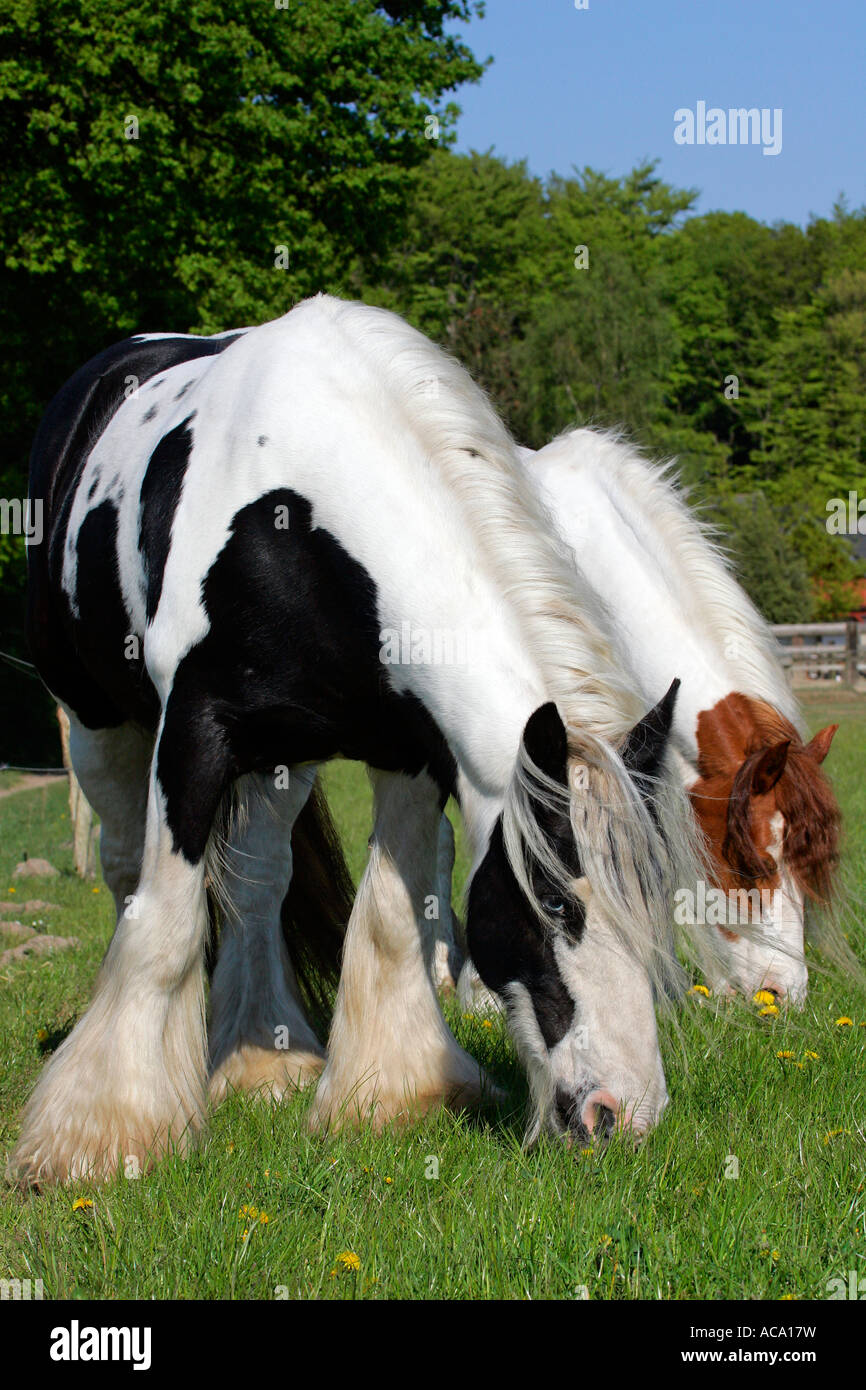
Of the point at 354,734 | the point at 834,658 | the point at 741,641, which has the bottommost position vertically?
the point at 354,734

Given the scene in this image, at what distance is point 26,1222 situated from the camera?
3.17 meters

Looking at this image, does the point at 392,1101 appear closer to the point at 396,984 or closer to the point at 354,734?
the point at 396,984

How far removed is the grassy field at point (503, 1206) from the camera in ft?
8.56

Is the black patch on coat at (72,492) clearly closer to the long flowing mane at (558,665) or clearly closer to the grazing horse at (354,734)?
the grazing horse at (354,734)

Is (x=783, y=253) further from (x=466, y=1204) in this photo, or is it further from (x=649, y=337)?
(x=466, y=1204)

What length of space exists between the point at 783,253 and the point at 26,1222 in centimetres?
6515

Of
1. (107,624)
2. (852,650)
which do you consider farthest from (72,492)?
(852,650)

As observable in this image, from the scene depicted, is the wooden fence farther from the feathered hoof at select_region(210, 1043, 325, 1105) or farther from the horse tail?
the feathered hoof at select_region(210, 1043, 325, 1105)

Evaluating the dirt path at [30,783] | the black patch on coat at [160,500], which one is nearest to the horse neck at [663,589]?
the black patch on coat at [160,500]

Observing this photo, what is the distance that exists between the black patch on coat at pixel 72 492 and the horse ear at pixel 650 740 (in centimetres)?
215

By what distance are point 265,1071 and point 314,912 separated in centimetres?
64

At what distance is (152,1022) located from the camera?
372 centimetres

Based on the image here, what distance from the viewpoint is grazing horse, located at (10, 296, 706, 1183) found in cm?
301
